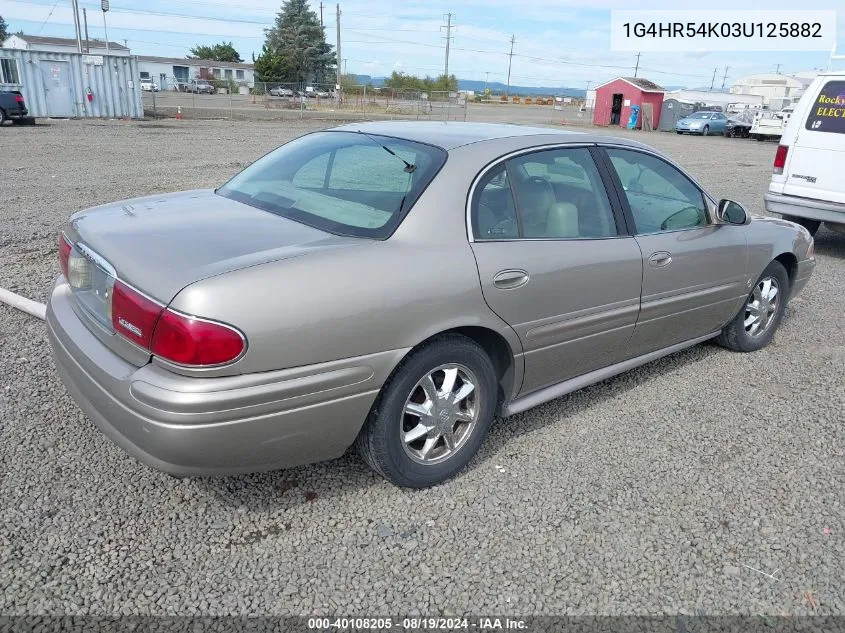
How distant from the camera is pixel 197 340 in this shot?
2.27 metres

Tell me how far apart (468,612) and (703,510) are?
125 centimetres

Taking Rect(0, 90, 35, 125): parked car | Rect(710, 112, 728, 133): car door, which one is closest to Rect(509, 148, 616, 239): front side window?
Rect(0, 90, 35, 125): parked car

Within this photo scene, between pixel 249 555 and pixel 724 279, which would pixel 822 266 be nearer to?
pixel 724 279

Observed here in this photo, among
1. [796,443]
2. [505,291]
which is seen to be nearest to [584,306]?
[505,291]

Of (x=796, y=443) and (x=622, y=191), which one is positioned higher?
(x=622, y=191)

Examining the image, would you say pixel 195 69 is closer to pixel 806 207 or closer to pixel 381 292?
pixel 806 207

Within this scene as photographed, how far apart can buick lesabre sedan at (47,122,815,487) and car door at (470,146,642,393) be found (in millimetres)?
11

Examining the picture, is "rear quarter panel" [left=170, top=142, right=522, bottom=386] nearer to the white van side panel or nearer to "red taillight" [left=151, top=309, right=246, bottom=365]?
"red taillight" [left=151, top=309, right=246, bottom=365]

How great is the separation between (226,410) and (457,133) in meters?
1.86

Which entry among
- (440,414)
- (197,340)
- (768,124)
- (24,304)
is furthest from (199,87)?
(197,340)

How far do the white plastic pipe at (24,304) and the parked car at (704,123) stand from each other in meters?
37.7

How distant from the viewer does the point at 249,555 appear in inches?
102

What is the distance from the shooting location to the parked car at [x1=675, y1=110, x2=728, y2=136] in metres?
36.7

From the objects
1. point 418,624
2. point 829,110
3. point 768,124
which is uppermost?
point 829,110
